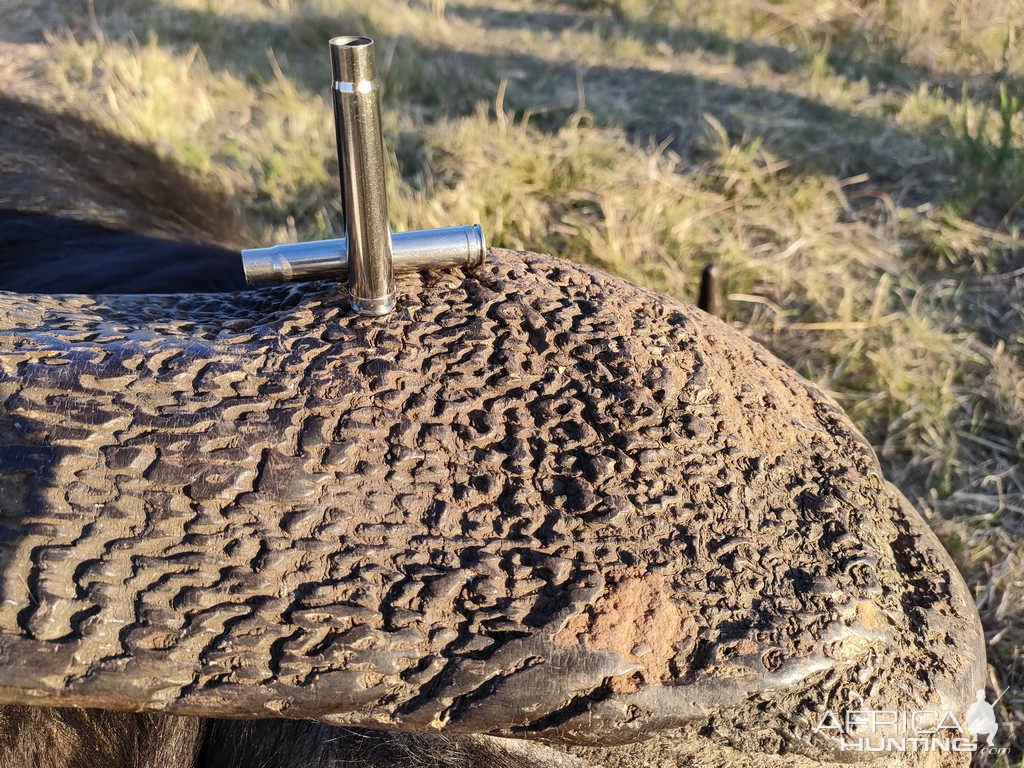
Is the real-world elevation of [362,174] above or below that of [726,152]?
above

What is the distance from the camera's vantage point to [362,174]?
Result: 3.99 ft

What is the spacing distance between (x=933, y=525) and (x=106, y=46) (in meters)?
4.27

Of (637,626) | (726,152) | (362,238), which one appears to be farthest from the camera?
(726,152)

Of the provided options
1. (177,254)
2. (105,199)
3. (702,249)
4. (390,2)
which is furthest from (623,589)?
(390,2)

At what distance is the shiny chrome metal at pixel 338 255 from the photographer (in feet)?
4.09

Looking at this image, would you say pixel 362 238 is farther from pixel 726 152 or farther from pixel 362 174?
pixel 726 152

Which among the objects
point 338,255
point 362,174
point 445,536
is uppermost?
point 362,174

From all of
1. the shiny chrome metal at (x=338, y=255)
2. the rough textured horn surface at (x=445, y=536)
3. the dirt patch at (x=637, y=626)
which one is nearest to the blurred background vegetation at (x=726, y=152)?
the rough textured horn surface at (x=445, y=536)

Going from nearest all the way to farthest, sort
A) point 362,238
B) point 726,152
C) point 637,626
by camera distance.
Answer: point 637,626 < point 362,238 < point 726,152

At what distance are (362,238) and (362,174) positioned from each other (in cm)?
9

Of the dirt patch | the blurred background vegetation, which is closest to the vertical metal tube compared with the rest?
the dirt patch

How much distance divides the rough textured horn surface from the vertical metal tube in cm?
5

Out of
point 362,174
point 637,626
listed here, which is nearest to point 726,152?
point 362,174

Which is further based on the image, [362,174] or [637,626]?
[362,174]
